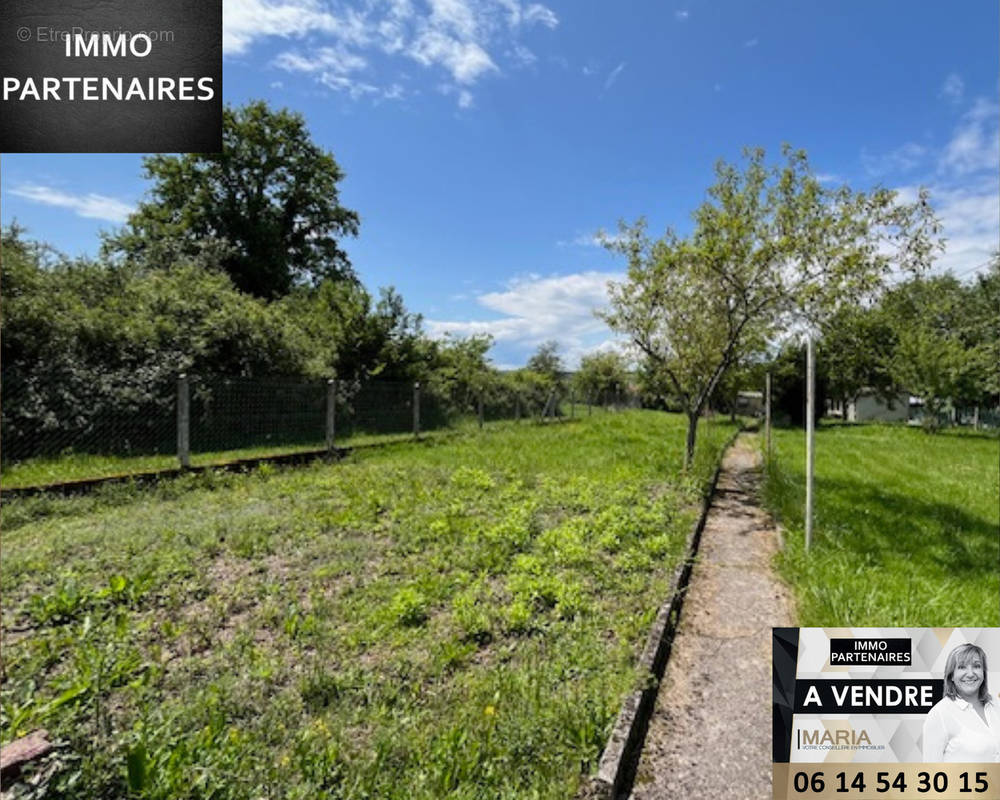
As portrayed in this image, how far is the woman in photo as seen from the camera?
1385 mm

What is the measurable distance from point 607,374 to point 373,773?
118 feet

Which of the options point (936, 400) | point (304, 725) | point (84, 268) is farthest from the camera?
point (936, 400)

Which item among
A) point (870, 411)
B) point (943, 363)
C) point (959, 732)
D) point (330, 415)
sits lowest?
point (959, 732)

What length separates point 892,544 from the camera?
590 centimetres

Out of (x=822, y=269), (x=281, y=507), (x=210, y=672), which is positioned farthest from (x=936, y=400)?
(x=210, y=672)

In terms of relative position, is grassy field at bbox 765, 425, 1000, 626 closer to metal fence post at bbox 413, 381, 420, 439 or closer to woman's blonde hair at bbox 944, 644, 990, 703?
woman's blonde hair at bbox 944, 644, 990, 703

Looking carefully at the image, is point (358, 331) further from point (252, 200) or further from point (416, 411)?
point (252, 200)

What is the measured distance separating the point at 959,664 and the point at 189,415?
932 centimetres

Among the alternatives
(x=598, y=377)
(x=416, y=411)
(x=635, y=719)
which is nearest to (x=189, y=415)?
Answer: (x=416, y=411)

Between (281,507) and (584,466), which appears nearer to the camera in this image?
(281,507)

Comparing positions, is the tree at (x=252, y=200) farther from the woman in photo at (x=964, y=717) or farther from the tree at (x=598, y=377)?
the woman in photo at (x=964, y=717)

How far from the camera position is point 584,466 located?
9789 mm

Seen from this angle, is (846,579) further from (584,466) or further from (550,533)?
(584,466)

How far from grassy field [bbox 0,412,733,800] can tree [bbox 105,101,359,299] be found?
68.1 ft
